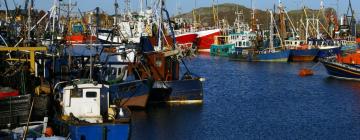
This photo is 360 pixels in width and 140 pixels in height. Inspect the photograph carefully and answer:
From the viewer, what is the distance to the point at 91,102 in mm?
A: 22766

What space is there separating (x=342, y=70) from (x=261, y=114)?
860 inches

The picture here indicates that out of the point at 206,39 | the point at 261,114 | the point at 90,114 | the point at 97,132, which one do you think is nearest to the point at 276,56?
the point at 206,39

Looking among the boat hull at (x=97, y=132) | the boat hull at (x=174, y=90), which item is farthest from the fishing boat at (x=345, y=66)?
the boat hull at (x=97, y=132)

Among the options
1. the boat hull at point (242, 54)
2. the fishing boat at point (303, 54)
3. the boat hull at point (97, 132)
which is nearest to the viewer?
the boat hull at point (97, 132)

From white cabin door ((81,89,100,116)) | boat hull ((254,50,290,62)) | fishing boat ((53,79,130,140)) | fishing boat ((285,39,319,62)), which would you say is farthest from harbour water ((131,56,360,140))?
fishing boat ((285,39,319,62))

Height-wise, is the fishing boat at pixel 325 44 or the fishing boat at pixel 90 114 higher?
the fishing boat at pixel 325 44

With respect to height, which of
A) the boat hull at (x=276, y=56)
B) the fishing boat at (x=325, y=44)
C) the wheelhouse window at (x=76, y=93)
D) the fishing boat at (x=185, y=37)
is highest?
the fishing boat at (x=185, y=37)

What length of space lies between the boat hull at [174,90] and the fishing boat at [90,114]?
10.5 meters

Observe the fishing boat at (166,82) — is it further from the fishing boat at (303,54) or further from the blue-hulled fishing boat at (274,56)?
the fishing boat at (303,54)

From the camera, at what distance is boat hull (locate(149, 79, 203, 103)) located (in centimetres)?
3422

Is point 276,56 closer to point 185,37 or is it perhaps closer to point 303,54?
point 303,54

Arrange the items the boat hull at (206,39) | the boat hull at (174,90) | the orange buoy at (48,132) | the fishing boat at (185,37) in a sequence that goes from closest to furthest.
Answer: the orange buoy at (48,132) < the boat hull at (174,90) < the fishing boat at (185,37) < the boat hull at (206,39)

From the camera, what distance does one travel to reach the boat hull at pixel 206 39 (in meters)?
117

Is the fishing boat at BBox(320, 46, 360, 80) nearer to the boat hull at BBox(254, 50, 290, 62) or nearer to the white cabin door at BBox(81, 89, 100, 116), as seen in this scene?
the boat hull at BBox(254, 50, 290, 62)
